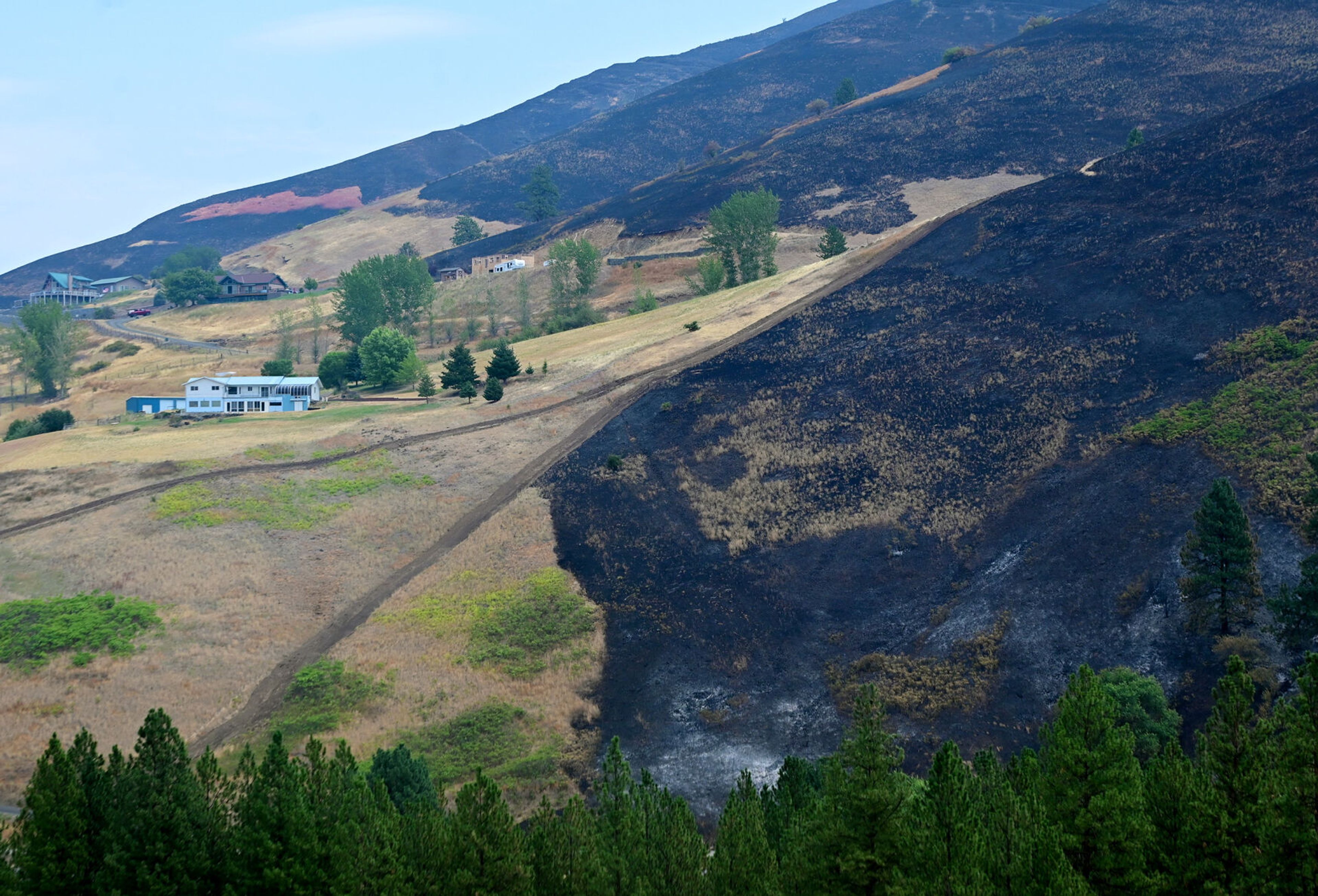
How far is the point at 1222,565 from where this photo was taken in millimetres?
38812

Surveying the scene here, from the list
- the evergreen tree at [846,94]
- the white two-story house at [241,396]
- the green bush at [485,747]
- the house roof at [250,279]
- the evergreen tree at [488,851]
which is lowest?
the green bush at [485,747]

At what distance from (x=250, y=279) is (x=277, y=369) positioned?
94.3 meters

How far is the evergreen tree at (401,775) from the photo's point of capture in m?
34.9

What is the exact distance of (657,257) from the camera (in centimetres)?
13662

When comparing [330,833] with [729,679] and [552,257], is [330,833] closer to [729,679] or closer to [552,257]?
[729,679]

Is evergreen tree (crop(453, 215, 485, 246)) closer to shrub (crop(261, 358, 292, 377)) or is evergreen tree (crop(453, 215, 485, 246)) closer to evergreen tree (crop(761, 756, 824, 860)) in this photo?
shrub (crop(261, 358, 292, 377))

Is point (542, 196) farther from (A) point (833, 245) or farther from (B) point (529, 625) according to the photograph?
(B) point (529, 625)

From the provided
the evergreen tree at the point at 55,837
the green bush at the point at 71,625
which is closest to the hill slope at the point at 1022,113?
the green bush at the point at 71,625

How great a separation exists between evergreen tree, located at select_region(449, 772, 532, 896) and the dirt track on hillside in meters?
21.7

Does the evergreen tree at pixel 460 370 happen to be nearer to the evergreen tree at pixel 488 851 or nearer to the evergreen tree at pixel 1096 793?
the evergreen tree at pixel 488 851

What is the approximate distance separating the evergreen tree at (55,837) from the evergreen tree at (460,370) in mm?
59323

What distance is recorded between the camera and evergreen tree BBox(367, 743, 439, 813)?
115ft

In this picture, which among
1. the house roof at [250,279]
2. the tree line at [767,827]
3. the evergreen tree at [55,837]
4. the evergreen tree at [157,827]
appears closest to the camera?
the tree line at [767,827]

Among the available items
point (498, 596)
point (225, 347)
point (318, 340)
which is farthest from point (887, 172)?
point (498, 596)
